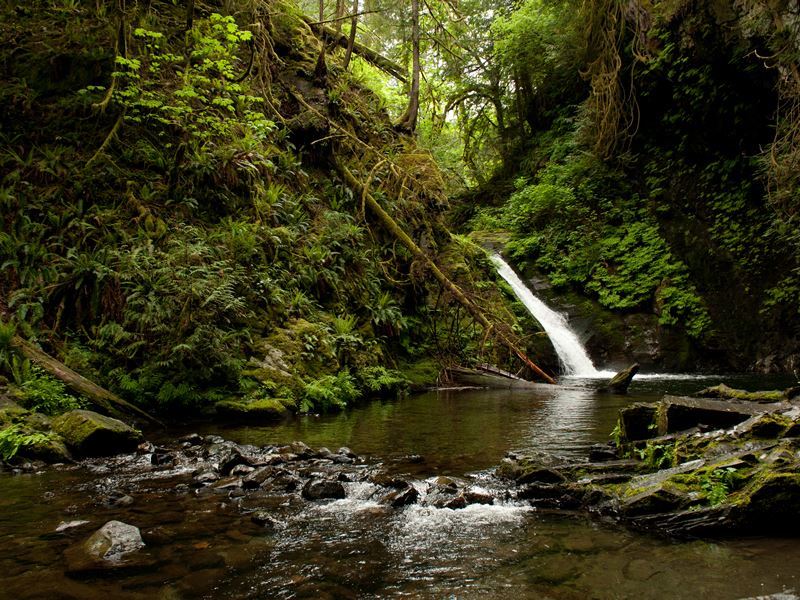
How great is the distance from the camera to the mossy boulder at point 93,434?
15.8ft

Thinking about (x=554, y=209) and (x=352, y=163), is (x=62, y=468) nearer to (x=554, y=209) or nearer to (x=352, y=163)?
(x=352, y=163)

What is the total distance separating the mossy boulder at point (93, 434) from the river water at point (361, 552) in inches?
22.0

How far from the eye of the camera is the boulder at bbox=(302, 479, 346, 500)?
3715mm

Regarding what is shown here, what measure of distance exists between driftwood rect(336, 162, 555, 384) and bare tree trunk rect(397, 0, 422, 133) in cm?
329

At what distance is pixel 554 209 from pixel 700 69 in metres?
5.76

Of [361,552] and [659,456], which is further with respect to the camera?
[659,456]

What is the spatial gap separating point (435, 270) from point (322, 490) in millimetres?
7696

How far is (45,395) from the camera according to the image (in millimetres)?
5605

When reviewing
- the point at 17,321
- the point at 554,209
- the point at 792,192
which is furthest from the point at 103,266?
the point at 554,209

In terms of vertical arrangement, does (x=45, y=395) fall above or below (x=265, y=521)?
above

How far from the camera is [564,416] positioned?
6738 millimetres

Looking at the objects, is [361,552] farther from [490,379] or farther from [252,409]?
[490,379]

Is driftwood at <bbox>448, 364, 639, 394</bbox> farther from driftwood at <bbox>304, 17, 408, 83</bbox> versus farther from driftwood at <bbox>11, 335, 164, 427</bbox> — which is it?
driftwood at <bbox>304, 17, 408, 83</bbox>

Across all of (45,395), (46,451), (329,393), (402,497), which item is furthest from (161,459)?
(329,393)
